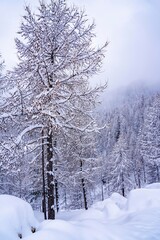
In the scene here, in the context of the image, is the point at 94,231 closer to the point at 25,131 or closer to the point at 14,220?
the point at 14,220

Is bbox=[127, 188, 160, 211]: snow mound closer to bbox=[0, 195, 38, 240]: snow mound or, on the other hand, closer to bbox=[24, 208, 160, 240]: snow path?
bbox=[24, 208, 160, 240]: snow path

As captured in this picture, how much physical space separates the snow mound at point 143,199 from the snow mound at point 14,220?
7.00 m

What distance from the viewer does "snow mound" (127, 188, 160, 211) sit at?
12.4 metres

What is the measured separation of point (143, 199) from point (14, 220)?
854 cm

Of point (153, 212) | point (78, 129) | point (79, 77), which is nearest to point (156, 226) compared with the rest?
point (153, 212)

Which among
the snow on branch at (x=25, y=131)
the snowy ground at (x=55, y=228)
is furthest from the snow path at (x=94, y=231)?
the snow on branch at (x=25, y=131)

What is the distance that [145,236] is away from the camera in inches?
287

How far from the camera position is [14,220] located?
5637 mm

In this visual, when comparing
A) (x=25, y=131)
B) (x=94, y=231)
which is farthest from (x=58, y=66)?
(x=94, y=231)

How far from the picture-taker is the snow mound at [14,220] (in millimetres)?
5258

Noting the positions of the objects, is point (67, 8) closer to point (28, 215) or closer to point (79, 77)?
point (79, 77)

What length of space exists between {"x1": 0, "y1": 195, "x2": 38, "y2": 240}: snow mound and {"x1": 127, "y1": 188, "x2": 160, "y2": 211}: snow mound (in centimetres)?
700

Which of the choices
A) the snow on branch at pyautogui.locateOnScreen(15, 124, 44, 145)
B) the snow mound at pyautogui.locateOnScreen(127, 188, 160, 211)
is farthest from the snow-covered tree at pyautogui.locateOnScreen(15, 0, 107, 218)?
the snow mound at pyautogui.locateOnScreen(127, 188, 160, 211)

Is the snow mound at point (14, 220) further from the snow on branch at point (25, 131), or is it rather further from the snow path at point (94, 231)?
the snow on branch at point (25, 131)
